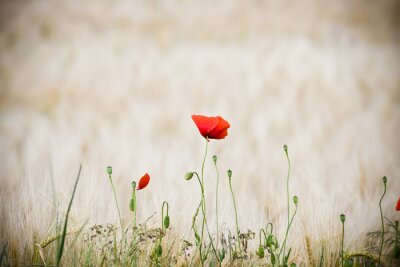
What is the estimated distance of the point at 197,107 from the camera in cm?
150

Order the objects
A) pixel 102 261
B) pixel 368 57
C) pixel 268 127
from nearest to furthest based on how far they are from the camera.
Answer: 1. pixel 102 261
2. pixel 268 127
3. pixel 368 57

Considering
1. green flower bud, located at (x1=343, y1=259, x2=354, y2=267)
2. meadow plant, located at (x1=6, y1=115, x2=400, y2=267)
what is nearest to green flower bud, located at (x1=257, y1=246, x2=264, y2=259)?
meadow plant, located at (x1=6, y1=115, x2=400, y2=267)

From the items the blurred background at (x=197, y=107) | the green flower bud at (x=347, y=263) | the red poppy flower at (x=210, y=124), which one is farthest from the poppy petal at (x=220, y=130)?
the green flower bud at (x=347, y=263)

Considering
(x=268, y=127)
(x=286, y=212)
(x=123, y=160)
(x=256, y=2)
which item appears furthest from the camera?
(x=256, y=2)

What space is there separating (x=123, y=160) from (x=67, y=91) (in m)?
0.71

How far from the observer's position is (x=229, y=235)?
55 centimetres

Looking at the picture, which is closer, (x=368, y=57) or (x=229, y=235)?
(x=229, y=235)

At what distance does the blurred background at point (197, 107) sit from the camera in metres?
0.64

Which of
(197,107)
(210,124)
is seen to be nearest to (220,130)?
(210,124)

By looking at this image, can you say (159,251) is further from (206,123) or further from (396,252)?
(396,252)

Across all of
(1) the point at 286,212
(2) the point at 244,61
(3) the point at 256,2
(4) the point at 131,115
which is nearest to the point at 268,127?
(4) the point at 131,115

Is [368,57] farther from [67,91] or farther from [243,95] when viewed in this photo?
[67,91]

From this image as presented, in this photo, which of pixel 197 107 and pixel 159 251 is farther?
pixel 197 107

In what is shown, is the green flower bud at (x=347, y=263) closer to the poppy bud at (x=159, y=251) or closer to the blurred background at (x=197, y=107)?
the blurred background at (x=197, y=107)
